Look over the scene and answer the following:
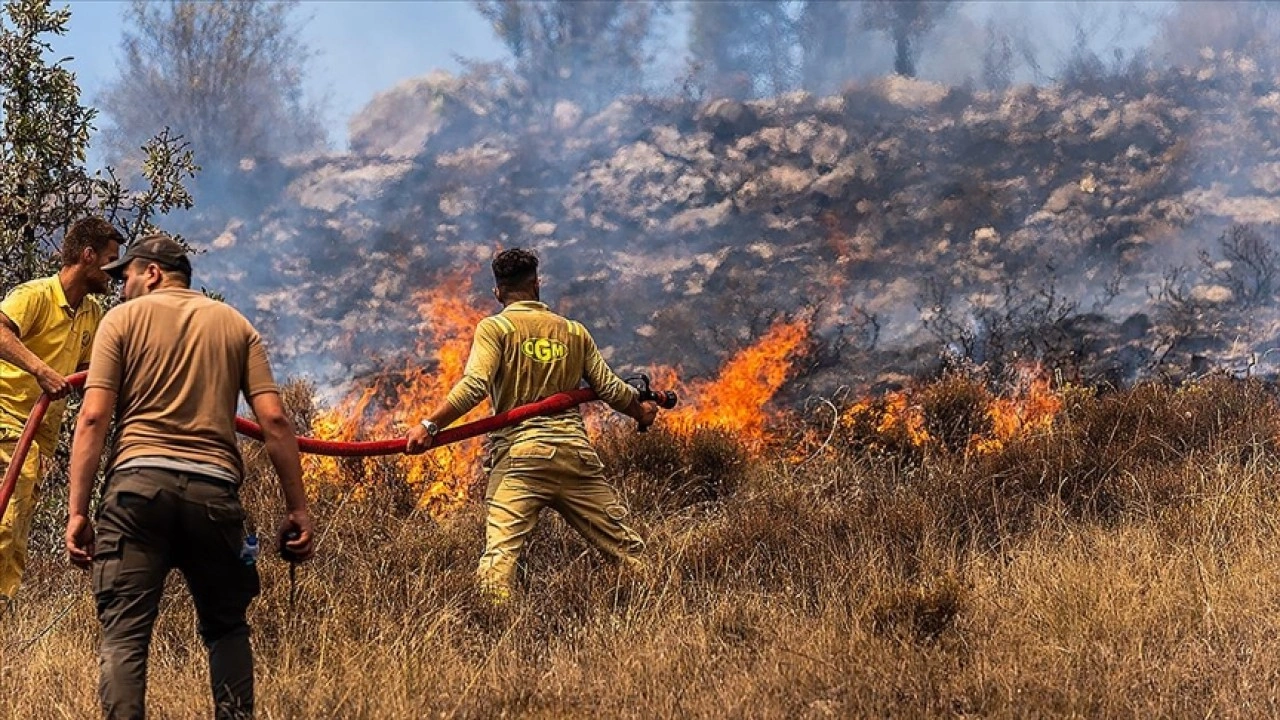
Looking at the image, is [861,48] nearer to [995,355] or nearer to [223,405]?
[995,355]

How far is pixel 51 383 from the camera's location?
14.7ft

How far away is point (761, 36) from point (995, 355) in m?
10.7

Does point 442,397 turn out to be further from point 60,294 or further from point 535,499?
point 60,294

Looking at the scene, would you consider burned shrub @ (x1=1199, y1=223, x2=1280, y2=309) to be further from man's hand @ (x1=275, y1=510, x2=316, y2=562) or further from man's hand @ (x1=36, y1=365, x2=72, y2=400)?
man's hand @ (x1=36, y1=365, x2=72, y2=400)

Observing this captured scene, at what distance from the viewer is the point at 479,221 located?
15422 millimetres

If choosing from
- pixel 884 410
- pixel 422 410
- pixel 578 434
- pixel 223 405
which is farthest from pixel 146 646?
pixel 422 410

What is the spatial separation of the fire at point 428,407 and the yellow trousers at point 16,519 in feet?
8.36

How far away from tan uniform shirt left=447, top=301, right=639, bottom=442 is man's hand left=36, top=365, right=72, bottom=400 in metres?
1.63

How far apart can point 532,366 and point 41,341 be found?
213cm

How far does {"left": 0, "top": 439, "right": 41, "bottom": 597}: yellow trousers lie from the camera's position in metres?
4.89

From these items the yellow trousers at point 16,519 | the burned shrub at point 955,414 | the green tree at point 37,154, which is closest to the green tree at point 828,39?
the burned shrub at point 955,414

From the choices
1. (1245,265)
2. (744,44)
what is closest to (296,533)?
(1245,265)

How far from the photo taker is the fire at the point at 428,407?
7.56 metres

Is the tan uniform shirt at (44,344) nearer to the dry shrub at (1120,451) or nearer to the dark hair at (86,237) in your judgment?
the dark hair at (86,237)
